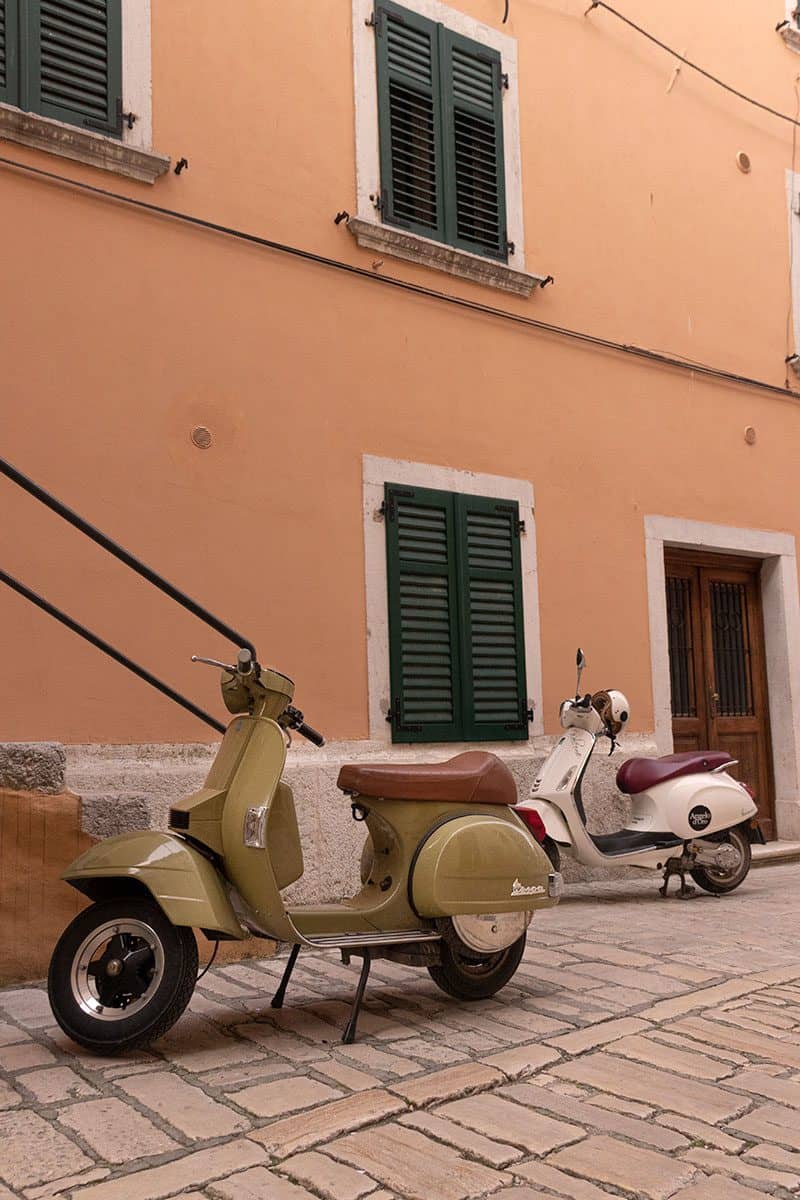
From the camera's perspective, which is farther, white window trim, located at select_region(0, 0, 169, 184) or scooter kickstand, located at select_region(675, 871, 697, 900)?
scooter kickstand, located at select_region(675, 871, 697, 900)

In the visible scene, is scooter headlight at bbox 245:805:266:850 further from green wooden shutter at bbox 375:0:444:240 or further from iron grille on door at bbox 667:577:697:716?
iron grille on door at bbox 667:577:697:716

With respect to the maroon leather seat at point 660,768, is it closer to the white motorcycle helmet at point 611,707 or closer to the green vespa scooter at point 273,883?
the white motorcycle helmet at point 611,707

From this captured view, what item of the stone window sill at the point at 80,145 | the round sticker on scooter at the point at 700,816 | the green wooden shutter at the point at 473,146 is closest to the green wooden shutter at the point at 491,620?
the round sticker on scooter at the point at 700,816

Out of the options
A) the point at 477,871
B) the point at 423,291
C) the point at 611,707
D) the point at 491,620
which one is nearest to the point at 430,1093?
the point at 477,871

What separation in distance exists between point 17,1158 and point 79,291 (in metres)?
4.09

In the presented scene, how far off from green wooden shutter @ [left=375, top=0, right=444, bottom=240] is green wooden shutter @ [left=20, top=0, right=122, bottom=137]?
169cm

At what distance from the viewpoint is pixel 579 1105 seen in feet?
9.92

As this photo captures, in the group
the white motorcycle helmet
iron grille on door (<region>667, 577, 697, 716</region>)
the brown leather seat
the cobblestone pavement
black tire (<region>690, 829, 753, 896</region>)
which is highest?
iron grille on door (<region>667, 577, 697, 716</region>)

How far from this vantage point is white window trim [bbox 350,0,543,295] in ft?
22.0

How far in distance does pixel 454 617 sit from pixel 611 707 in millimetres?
1052

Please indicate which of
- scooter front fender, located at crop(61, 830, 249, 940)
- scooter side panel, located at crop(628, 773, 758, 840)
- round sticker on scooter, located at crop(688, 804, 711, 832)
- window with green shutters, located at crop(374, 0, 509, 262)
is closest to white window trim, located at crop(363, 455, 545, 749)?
scooter side panel, located at crop(628, 773, 758, 840)

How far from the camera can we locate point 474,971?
13.3ft

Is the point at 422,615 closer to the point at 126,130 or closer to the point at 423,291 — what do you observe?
the point at 423,291

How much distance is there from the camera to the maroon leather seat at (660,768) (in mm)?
6566
